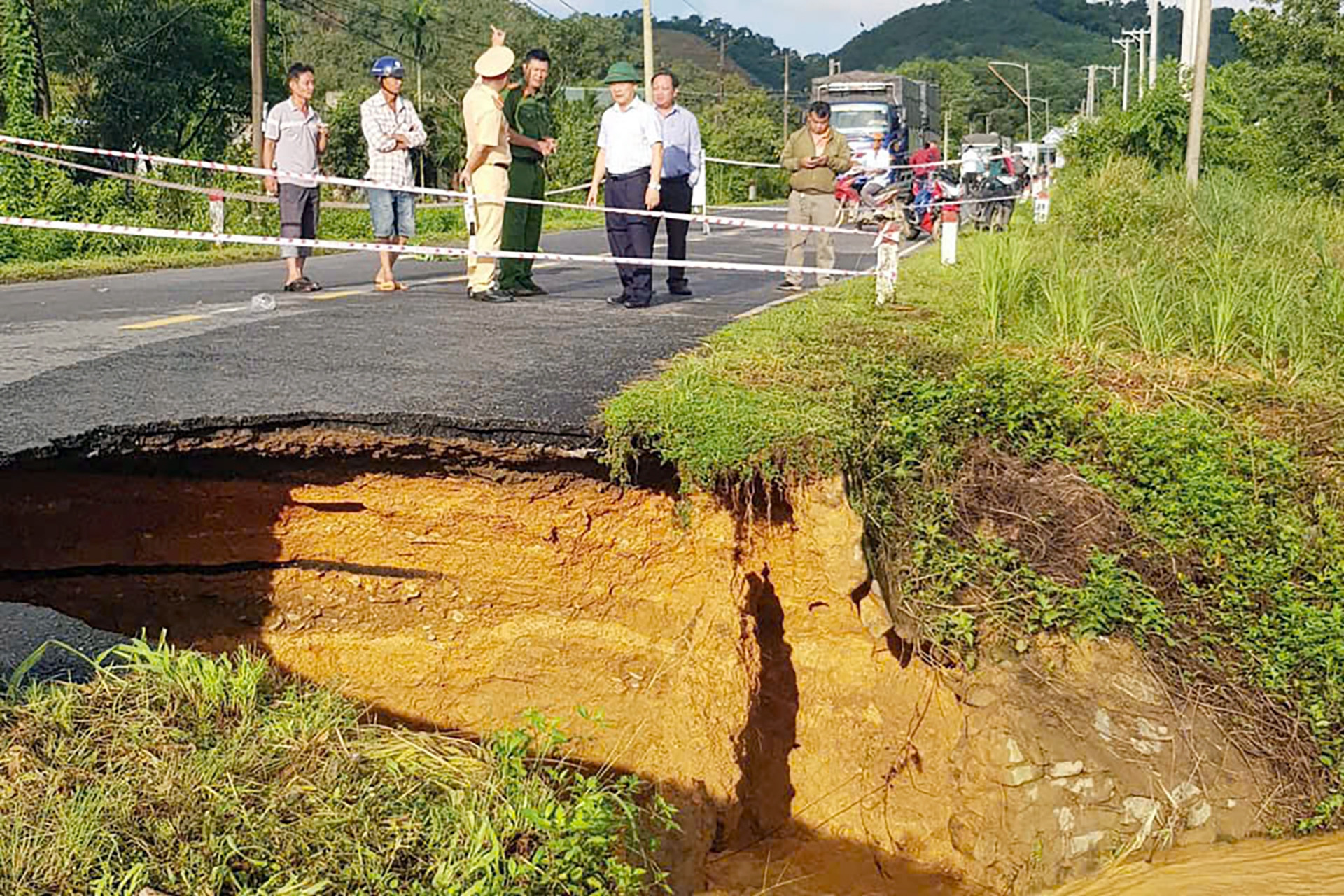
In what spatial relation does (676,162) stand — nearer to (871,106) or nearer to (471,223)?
(471,223)

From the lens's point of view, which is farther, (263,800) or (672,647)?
(672,647)

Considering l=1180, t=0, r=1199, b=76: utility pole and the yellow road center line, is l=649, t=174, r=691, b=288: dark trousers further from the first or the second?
l=1180, t=0, r=1199, b=76: utility pole

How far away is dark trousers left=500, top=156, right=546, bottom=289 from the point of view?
9.70m

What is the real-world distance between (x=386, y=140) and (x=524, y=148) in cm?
110

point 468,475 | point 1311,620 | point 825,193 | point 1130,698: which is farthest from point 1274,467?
point 825,193

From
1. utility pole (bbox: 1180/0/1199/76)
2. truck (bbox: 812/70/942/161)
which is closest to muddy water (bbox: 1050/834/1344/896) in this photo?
utility pole (bbox: 1180/0/1199/76)

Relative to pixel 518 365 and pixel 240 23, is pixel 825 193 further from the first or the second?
pixel 240 23

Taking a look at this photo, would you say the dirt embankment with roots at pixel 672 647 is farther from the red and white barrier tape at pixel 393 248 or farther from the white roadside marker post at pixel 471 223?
the white roadside marker post at pixel 471 223

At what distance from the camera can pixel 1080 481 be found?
612 cm

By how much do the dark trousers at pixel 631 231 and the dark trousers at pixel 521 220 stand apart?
0.69 metres

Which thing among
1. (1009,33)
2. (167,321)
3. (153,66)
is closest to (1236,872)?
(167,321)

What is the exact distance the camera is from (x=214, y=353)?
7.00 metres

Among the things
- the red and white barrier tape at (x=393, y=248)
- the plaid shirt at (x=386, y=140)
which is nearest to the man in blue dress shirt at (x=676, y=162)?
the red and white barrier tape at (x=393, y=248)

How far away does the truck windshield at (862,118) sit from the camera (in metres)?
30.5
